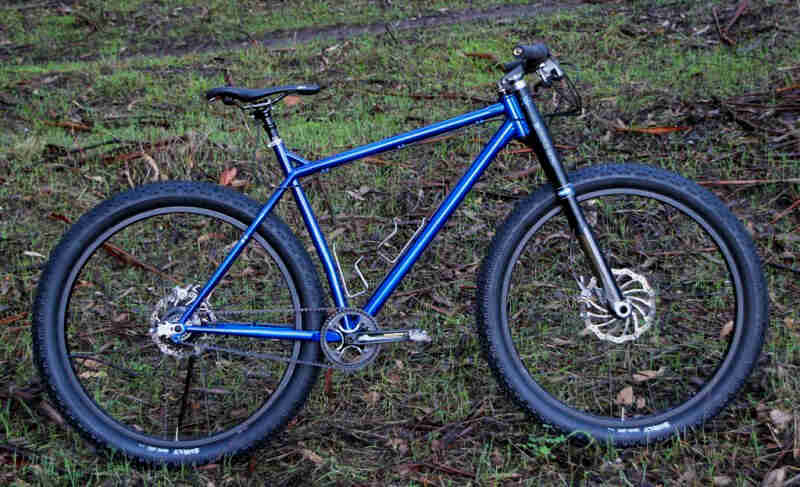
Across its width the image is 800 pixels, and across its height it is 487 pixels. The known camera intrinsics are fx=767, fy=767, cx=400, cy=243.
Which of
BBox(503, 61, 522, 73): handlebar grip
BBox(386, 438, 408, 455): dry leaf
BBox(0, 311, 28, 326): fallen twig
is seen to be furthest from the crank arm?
BBox(0, 311, 28, 326): fallen twig

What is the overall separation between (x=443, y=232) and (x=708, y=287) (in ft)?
4.96

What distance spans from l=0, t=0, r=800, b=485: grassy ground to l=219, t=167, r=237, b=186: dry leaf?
68mm

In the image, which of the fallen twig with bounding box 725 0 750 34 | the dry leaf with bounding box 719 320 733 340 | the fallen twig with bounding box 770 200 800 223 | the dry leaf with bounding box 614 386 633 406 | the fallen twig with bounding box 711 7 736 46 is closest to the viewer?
the dry leaf with bounding box 614 386 633 406

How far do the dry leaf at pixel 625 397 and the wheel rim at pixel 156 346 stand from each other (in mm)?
Result: 1445

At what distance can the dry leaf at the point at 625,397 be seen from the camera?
3375 mm

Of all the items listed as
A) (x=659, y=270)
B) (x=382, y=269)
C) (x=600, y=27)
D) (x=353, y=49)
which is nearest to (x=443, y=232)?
(x=382, y=269)

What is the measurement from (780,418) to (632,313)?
763 mm

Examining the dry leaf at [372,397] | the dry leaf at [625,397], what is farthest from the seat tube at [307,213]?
the dry leaf at [625,397]

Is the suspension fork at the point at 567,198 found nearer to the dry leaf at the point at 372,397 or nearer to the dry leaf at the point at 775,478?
the dry leaf at the point at 775,478

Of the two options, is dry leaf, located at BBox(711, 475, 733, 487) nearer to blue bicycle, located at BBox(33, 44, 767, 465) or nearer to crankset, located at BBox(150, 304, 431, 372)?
blue bicycle, located at BBox(33, 44, 767, 465)

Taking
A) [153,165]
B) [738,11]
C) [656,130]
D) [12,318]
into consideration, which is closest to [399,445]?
[12,318]

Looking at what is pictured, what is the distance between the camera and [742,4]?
23.9 feet

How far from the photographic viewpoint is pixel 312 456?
310 cm

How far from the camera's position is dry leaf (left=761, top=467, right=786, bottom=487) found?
279 centimetres
